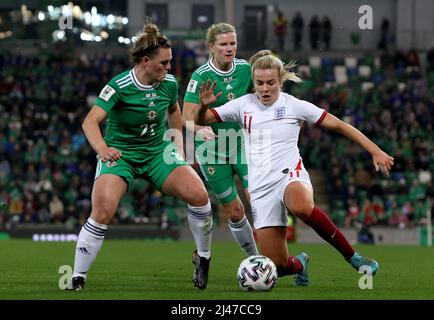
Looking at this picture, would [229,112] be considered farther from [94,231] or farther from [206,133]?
[94,231]

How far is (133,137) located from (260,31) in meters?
23.7

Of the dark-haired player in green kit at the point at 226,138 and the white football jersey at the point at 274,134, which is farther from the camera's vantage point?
the dark-haired player in green kit at the point at 226,138

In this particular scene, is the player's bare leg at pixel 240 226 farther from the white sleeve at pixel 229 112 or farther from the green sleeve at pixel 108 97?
the green sleeve at pixel 108 97

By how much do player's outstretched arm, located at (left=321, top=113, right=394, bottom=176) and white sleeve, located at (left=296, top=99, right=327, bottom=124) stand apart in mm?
55

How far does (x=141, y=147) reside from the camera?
986cm

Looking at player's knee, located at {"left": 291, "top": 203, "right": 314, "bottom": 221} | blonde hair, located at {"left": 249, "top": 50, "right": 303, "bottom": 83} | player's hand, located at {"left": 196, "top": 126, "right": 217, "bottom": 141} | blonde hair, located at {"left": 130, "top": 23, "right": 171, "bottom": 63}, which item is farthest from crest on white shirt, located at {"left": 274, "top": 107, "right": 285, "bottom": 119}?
blonde hair, located at {"left": 130, "top": 23, "right": 171, "bottom": 63}

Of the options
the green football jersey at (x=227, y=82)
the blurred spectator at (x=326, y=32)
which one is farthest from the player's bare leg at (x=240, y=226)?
the blurred spectator at (x=326, y=32)

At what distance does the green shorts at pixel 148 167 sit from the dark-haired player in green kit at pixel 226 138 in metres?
1.07

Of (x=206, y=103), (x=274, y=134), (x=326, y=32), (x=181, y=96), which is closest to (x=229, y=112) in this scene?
(x=206, y=103)

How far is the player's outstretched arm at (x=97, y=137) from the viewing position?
8.83 meters

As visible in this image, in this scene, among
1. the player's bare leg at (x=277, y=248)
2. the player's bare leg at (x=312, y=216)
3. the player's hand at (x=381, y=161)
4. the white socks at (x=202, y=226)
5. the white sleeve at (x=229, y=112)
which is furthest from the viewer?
the white socks at (x=202, y=226)

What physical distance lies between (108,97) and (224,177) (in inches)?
85.9

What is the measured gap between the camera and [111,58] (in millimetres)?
32812
